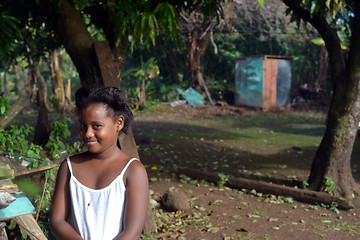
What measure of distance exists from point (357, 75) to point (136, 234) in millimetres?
4224

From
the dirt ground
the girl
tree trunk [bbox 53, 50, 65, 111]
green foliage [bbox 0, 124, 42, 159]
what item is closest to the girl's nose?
the girl

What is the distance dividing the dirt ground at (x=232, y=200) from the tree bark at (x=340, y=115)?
47cm

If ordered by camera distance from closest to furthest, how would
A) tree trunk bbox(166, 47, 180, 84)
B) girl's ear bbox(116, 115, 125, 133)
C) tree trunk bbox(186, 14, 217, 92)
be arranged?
girl's ear bbox(116, 115, 125, 133)
tree trunk bbox(186, 14, 217, 92)
tree trunk bbox(166, 47, 180, 84)

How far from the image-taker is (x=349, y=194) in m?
5.07

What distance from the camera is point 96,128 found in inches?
67.8

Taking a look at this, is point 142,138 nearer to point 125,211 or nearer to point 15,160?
point 15,160

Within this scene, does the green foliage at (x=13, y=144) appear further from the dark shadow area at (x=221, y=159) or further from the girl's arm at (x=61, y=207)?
the dark shadow area at (x=221, y=159)

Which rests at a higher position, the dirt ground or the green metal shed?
the green metal shed

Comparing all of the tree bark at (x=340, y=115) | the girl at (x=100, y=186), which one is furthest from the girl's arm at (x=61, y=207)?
the tree bark at (x=340, y=115)

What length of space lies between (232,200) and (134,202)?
3.58 meters

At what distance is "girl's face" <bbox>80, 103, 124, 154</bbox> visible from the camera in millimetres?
1714

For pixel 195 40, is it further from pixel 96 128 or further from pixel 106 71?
pixel 96 128

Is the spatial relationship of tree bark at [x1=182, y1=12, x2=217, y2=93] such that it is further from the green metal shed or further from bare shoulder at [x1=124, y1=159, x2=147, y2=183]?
bare shoulder at [x1=124, y1=159, x2=147, y2=183]

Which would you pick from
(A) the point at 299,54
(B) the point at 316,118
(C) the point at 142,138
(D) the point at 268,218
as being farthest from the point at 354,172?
(A) the point at 299,54
